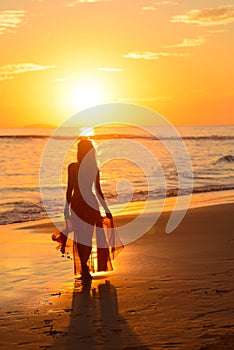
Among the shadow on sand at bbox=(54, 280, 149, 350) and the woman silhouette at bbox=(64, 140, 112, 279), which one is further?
the woman silhouette at bbox=(64, 140, 112, 279)

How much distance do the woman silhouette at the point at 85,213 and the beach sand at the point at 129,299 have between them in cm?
29

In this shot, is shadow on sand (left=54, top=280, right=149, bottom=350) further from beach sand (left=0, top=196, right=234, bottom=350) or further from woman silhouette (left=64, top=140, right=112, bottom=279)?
woman silhouette (left=64, top=140, right=112, bottom=279)

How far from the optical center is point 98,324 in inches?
270

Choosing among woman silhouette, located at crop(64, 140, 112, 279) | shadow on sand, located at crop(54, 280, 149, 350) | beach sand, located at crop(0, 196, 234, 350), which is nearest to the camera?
shadow on sand, located at crop(54, 280, 149, 350)

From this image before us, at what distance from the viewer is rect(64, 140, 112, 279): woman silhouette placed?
9.45 metres

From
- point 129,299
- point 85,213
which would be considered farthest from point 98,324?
point 85,213

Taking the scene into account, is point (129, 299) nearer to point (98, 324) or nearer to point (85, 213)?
point (98, 324)

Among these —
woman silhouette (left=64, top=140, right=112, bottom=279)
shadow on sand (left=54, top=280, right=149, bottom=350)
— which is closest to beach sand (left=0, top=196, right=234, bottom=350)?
shadow on sand (left=54, top=280, right=149, bottom=350)

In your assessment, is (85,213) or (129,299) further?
(85,213)

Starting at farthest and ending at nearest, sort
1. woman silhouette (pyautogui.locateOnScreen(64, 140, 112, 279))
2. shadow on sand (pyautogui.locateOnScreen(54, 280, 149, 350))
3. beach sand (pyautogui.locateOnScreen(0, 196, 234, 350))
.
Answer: woman silhouette (pyautogui.locateOnScreen(64, 140, 112, 279)), beach sand (pyautogui.locateOnScreen(0, 196, 234, 350)), shadow on sand (pyautogui.locateOnScreen(54, 280, 149, 350))

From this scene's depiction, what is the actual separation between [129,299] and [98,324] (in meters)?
1.09

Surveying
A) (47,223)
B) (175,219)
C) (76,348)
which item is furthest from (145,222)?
(76,348)

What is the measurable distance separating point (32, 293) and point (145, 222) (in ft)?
26.7

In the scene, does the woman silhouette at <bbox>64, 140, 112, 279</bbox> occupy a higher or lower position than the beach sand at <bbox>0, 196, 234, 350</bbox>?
higher
